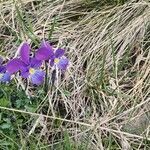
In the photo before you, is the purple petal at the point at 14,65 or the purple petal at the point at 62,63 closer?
the purple petal at the point at 14,65

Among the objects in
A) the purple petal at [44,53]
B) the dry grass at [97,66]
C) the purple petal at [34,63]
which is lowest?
the dry grass at [97,66]

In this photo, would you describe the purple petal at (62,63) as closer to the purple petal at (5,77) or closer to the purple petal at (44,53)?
the purple petal at (44,53)

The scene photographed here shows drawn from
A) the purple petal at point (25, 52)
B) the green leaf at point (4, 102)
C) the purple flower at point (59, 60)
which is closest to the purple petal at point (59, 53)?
the purple flower at point (59, 60)

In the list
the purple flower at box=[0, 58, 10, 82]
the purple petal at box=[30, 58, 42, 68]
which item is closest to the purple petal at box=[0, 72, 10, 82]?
the purple flower at box=[0, 58, 10, 82]

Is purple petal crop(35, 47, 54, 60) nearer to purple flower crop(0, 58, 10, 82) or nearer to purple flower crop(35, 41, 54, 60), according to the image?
purple flower crop(35, 41, 54, 60)

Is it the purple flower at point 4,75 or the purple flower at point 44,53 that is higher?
the purple flower at point 44,53

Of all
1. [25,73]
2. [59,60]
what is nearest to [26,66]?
[25,73]

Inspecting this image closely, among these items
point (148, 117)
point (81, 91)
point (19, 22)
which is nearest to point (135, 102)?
point (148, 117)
